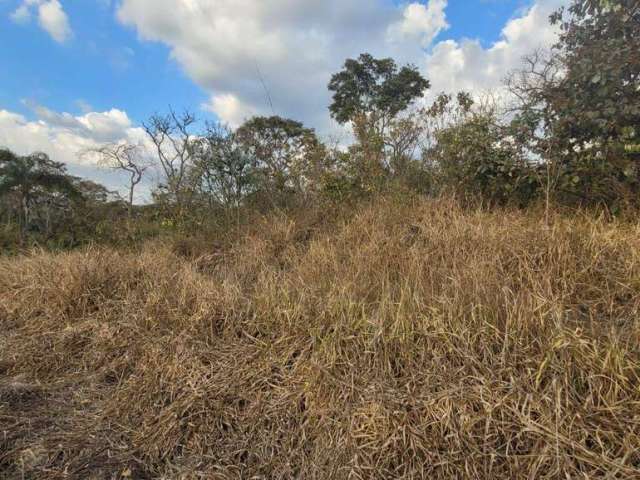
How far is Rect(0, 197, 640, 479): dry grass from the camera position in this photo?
1619 mm

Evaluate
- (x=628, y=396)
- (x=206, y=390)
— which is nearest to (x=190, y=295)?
(x=206, y=390)

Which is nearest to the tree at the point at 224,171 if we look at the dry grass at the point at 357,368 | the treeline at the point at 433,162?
the treeline at the point at 433,162

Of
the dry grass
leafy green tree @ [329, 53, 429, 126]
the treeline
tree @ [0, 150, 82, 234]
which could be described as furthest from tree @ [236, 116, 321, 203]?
leafy green tree @ [329, 53, 429, 126]

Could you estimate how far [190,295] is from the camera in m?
3.13

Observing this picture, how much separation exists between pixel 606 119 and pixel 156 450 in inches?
172

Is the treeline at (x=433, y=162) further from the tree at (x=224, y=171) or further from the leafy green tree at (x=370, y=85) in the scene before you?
the leafy green tree at (x=370, y=85)

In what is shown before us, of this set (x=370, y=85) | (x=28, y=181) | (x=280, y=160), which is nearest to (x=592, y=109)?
(x=280, y=160)

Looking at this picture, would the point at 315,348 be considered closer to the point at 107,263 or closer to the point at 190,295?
the point at 190,295

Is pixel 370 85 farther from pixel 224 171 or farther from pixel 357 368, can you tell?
pixel 357 368

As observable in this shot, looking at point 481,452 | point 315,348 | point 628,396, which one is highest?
point 628,396

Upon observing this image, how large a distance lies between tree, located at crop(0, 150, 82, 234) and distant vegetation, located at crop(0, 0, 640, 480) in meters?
3.31

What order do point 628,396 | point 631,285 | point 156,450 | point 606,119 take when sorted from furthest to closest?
point 606,119 < point 631,285 < point 156,450 < point 628,396

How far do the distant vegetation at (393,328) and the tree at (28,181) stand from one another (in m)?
3.31

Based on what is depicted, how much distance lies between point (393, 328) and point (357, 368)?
30 cm
